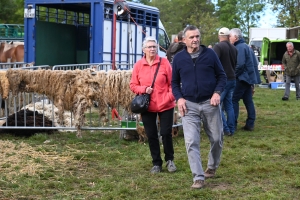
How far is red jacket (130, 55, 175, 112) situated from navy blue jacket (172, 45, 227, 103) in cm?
81

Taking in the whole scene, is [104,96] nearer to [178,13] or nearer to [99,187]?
[99,187]

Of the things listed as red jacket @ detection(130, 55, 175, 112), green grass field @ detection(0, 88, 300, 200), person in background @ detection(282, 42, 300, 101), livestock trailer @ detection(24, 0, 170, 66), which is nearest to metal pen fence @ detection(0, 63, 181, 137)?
green grass field @ detection(0, 88, 300, 200)

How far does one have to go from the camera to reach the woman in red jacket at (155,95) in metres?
8.04

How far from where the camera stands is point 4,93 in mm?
10789

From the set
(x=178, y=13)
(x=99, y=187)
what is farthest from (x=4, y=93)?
(x=178, y=13)

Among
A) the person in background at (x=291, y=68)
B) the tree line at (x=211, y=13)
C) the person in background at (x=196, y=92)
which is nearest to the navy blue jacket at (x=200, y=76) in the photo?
the person in background at (x=196, y=92)

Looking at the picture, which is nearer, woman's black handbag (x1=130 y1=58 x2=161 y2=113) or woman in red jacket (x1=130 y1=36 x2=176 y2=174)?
woman's black handbag (x1=130 y1=58 x2=161 y2=113)

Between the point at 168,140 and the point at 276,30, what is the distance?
107 ft

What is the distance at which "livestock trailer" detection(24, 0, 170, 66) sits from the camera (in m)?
17.4

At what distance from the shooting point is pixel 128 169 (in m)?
8.30

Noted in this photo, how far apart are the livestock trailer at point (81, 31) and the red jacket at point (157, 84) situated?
27.6ft

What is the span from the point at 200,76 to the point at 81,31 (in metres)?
14.6

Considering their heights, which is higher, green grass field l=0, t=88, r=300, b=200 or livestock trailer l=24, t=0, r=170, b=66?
livestock trailer l=24, t=0, r=170, b=66

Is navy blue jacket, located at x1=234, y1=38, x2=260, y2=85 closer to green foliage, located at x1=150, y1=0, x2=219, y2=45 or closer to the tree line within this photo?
the tree line
